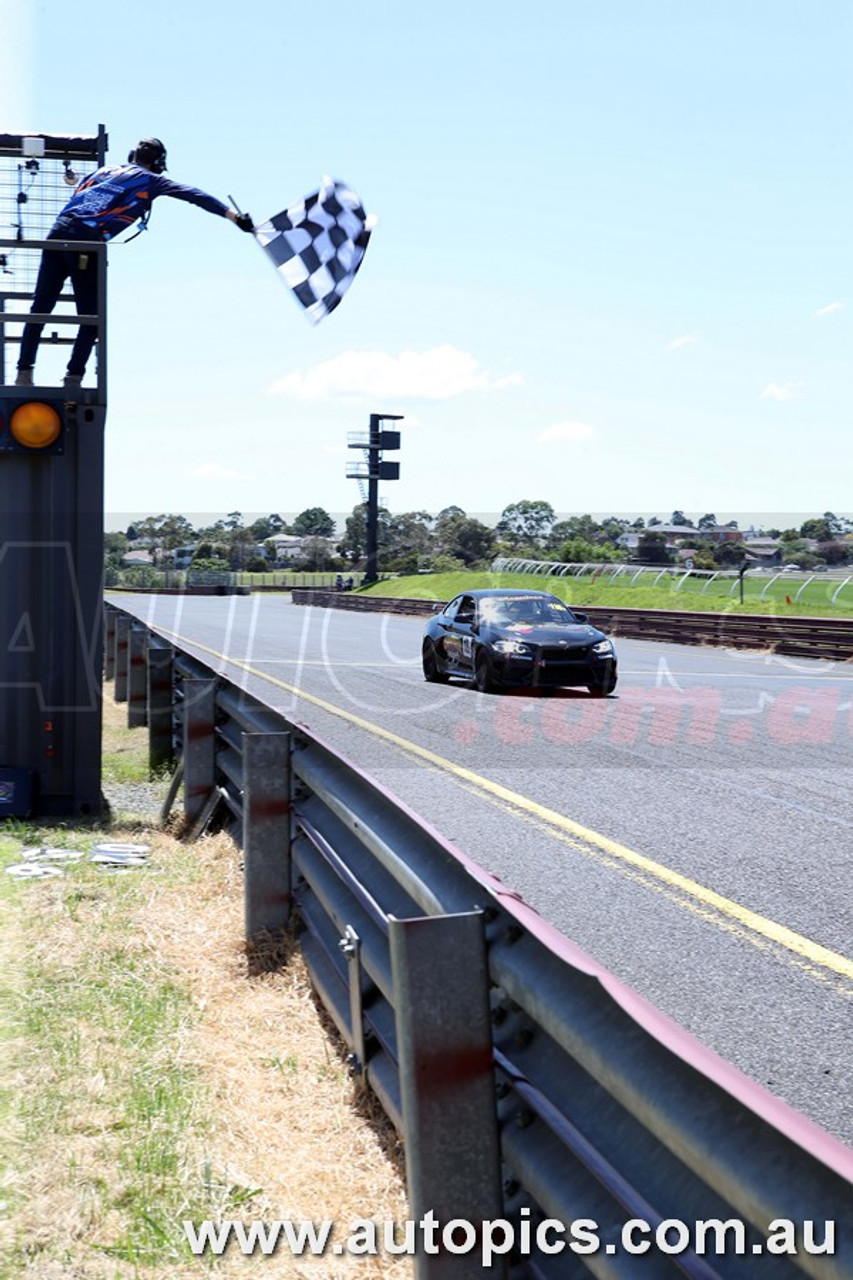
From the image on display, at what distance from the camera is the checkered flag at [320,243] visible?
12.3 metres

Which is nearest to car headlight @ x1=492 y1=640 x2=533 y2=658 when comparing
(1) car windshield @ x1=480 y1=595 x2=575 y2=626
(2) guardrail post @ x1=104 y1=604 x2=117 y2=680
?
(1) car windshield @ x1=480 y1=595 x2=575 y2=626

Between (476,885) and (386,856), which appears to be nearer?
(476,885)

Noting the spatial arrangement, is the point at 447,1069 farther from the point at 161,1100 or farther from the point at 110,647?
the point at 110,647

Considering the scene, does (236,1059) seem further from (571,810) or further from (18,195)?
(18,195)

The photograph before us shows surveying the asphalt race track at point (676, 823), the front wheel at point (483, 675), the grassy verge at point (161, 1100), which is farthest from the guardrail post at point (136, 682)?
the grassy verge at point (161, 1100)

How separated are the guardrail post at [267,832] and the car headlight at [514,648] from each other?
37.2 feet

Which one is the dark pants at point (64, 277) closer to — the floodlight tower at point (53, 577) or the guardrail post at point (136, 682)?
the floodlight tower at point (53, 577)

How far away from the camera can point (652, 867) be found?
24.6ft

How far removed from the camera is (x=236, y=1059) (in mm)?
4656

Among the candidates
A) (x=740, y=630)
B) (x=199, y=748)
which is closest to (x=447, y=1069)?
(x=199, y=748)

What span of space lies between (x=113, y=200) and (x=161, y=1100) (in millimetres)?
6826

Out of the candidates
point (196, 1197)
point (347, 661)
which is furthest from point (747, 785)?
point (347, 661)

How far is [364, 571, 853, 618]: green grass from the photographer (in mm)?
38844

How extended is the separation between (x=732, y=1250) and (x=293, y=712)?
13.9 metres
